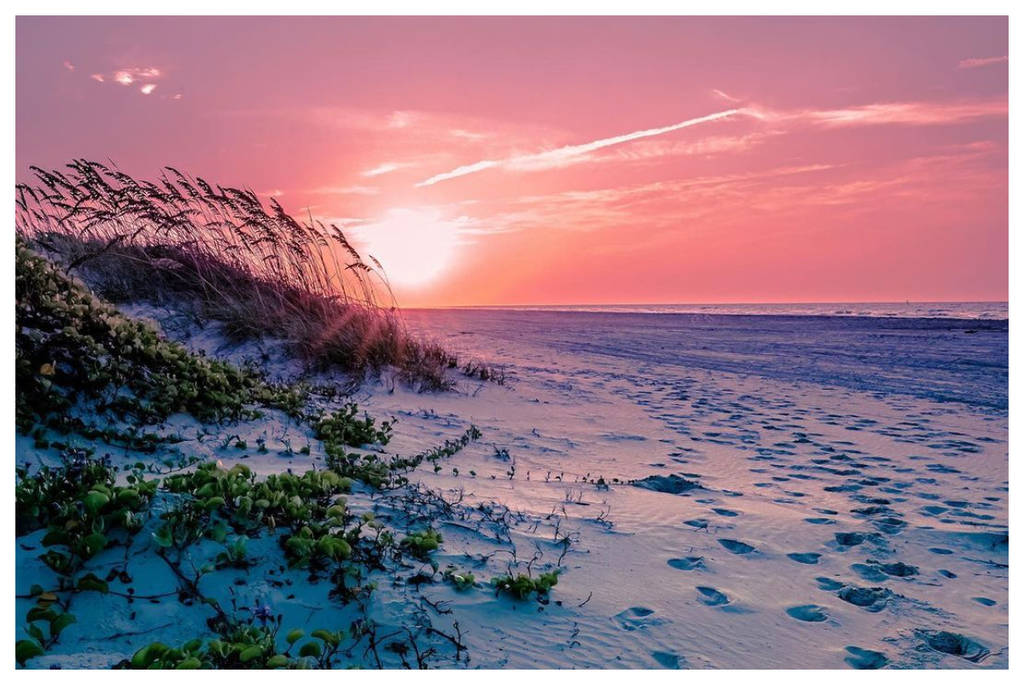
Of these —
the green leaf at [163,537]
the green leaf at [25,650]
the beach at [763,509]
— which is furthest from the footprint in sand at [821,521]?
the green leaf at [25,650]

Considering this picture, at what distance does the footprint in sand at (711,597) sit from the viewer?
3.56m

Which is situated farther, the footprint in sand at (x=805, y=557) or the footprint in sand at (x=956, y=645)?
the footprint in sand at (x=805, y=557)

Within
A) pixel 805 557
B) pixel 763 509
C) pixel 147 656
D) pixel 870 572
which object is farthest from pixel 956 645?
pixel 147 656

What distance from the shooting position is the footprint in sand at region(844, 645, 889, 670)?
310cm

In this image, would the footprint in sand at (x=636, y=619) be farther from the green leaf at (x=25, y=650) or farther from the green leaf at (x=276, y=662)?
the green leaf at (x=25, y=650)

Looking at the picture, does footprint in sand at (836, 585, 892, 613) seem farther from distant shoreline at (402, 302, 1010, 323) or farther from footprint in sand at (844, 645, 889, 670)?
distant shoreline at (402, 302, 1010, 323)

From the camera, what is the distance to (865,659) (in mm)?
3145

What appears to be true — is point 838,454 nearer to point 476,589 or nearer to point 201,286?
point 476,589

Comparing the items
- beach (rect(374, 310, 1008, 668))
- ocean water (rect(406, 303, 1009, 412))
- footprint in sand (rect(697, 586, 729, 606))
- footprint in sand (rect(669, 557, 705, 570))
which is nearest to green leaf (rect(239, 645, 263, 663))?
beach (rect(374, 310, 1008, 668))

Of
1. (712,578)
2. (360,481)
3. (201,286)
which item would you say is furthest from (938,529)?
(201,286)

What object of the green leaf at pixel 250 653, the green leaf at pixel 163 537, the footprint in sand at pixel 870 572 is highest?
the green leaf at pixel 163 537

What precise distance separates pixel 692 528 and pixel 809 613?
117 centimetres

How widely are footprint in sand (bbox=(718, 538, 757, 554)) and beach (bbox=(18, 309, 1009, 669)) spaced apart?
17 millimetres

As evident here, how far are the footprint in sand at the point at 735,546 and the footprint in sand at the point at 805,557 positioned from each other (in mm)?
239
